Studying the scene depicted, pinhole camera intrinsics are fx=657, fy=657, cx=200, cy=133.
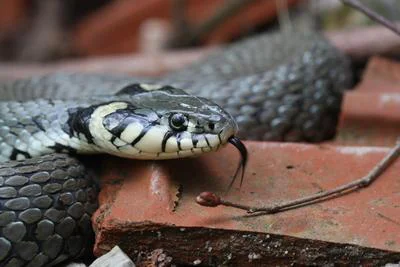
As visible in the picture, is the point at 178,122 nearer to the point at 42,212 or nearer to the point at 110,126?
the point at 110,126

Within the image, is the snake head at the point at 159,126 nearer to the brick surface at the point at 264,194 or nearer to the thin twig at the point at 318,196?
the brick surface at the point at 264,194

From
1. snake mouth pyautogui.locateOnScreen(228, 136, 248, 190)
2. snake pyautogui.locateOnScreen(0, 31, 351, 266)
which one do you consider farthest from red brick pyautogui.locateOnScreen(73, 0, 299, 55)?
snake mouth pyautogui.locateOnScreen(228, 136, 248, 190)

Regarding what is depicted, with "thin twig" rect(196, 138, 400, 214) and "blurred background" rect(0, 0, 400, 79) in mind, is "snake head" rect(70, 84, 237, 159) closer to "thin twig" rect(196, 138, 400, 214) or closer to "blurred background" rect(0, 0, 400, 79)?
"thin twig" rect(196, 138, 400, 214)

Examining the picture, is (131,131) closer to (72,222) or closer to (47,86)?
(72,222)

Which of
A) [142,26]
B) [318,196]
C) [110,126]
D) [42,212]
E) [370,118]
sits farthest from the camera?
[142,26]

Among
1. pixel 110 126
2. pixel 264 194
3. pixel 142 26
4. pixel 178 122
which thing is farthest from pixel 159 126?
pixel 142 26

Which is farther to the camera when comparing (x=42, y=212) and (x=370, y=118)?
(x=370, y=118)

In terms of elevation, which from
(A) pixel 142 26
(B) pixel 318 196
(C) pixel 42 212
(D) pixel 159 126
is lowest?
(A) pixel 142 26
